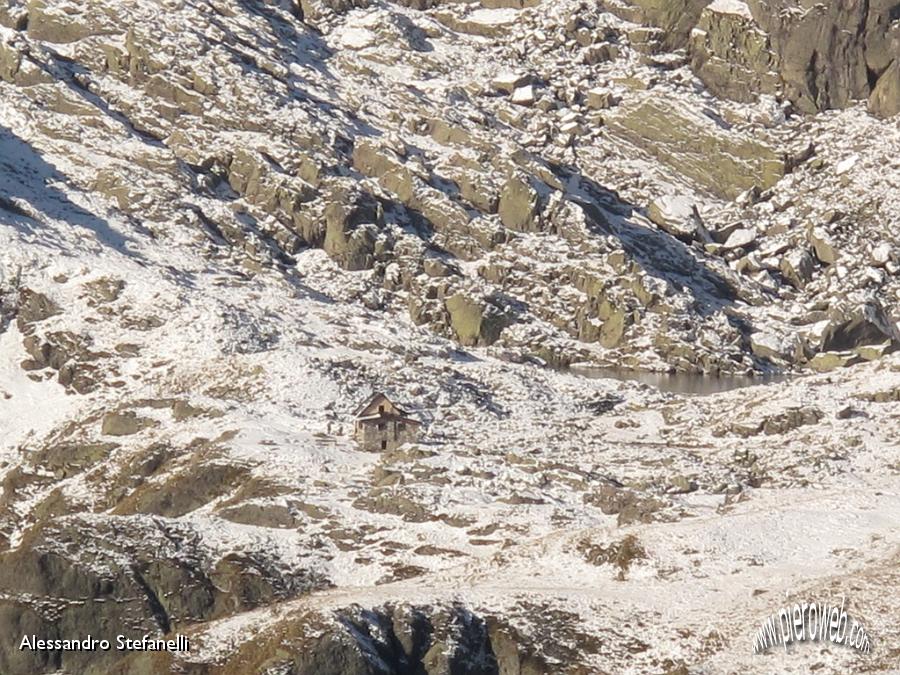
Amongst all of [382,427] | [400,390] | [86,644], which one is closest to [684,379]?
[400,390]

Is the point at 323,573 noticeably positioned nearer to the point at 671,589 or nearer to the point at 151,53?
the point at 671,589

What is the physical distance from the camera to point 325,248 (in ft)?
575

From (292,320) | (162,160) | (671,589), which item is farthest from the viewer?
(162,160)

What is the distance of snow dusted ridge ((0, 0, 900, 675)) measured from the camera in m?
78.5

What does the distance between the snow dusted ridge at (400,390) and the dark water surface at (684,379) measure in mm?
2629

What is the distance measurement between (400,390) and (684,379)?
1606 inches

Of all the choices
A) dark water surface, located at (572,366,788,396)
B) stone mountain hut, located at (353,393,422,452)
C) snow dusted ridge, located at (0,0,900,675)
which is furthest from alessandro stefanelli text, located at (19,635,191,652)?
dark water surface, located at (572,366,788,396)

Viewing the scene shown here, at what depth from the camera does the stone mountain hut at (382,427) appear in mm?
107875

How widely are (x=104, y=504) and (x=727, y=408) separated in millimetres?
42995

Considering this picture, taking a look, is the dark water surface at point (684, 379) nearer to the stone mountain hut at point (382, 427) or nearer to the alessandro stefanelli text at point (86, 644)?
the stone mountain hut at point (382, 427)

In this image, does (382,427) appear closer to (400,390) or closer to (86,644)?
(400,390)

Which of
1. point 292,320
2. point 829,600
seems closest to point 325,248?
point 292,320

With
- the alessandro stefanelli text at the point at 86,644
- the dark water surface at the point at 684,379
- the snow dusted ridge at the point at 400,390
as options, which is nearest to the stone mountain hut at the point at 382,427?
the snow dusted ridge at the point at 400,390

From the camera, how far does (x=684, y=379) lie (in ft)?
516
